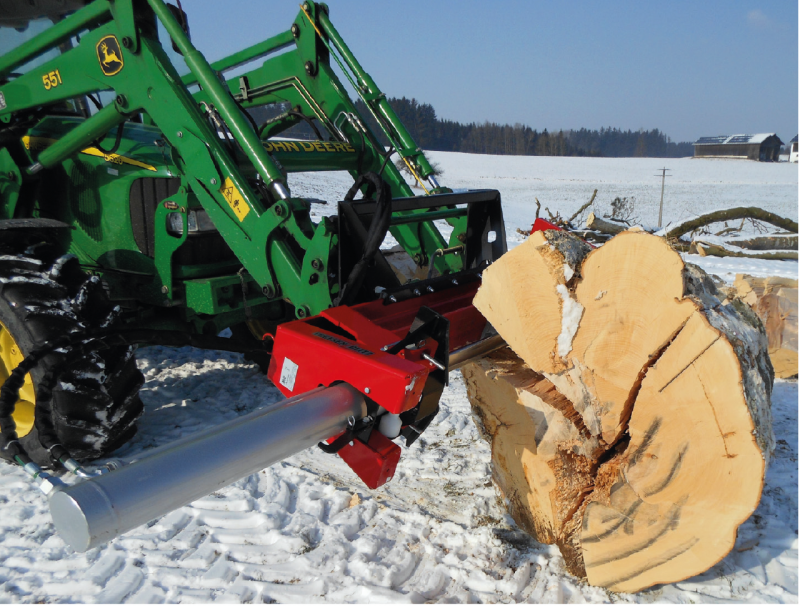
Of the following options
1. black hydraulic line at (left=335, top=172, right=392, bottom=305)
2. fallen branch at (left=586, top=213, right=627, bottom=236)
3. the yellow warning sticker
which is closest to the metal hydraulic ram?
black hydraulic line at (left=335, top=172, right=392, bottom=305)

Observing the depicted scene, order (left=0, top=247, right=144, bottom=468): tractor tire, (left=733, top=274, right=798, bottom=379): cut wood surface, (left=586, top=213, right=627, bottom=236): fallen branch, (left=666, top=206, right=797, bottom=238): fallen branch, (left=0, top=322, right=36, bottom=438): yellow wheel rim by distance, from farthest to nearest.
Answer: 1. (left=586, top=213, right=627, bottom=236): fallen branch
2. (left=666, top=206, right=797, bottom=238): fallen branch
3. (left=733, top=274, right=798, bottom=379): cut wood surface
4. (left=0, top=322, right=36, bottom=438): yellow wheel rim
5. (left=0, top=247, right=144, bottom=468): tractor tire

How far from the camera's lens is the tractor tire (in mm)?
3045

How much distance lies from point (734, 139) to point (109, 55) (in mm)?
73911

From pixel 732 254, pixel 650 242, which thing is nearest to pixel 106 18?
pixel 650 242

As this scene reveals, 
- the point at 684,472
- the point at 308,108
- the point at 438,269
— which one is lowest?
the point at 684,472

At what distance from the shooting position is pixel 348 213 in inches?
107

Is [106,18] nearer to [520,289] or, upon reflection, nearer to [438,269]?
[438,269]

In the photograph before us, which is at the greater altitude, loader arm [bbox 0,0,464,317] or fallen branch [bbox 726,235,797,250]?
loader arm [bbox 0,0,464,317]

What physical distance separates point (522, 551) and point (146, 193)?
9.96 feet

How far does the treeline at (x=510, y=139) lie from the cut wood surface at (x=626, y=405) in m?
50.8

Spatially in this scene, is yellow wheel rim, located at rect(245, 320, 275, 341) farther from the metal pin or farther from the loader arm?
the metal pin

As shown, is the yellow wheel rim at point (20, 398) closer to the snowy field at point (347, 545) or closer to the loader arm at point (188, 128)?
the snowy field at point (347, 545)

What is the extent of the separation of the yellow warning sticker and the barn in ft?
231

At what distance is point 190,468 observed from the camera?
1576mm
